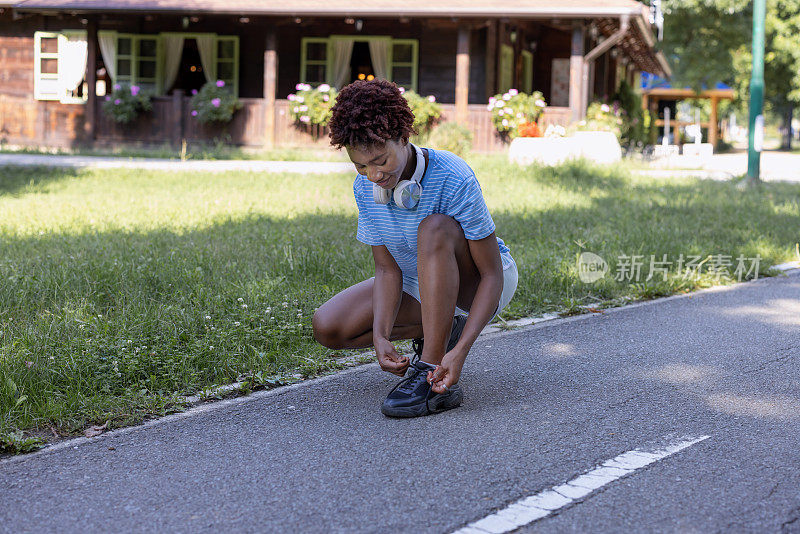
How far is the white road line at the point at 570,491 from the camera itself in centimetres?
277

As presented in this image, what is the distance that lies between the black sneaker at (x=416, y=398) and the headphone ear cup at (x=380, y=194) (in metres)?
0.69

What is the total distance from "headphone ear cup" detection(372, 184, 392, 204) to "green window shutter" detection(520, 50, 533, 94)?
19.5 metres

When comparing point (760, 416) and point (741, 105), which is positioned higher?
point (741, 105)

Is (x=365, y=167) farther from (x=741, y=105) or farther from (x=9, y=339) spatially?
(x=741, y=105)

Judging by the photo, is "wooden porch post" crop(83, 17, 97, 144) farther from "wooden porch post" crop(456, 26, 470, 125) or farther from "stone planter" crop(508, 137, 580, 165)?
"stone planter" crop(508, 137, 580, 165)

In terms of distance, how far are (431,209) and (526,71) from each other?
19982 mm

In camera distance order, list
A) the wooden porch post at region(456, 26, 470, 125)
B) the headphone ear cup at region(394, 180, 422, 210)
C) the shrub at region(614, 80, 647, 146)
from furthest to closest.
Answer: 1. the shrub at region(614, 80, 647, 146)
2. the wooden porch post at region(456, 26, 470, 125)
3. the headphone ear cup at region(394, 180, 422, 210)

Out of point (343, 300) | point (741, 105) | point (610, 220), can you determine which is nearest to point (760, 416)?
point (343, 300)

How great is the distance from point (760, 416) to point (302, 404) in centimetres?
193

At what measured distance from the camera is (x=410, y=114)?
369cm

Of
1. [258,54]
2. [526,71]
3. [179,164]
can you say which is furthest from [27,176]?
[526,71]

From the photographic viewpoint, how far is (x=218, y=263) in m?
6.57

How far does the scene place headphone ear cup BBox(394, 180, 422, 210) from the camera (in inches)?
146

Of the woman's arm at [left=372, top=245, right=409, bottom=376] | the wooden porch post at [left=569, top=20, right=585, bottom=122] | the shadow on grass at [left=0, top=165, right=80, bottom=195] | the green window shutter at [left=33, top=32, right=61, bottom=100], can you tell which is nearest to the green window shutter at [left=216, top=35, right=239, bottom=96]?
the green window shutter at [left=33, top=32, right=61, bottom=100]
